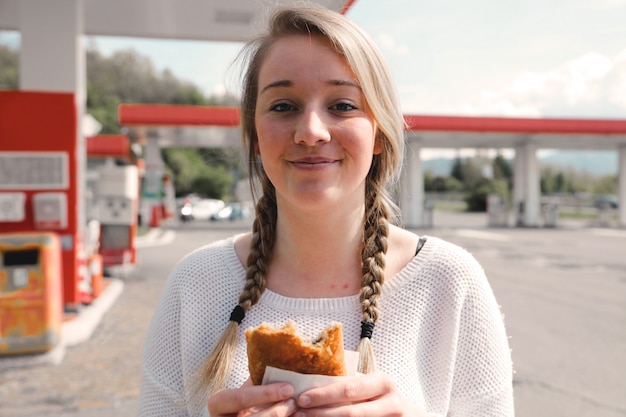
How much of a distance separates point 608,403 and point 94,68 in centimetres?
7033

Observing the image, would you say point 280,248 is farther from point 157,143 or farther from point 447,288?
point 157,143

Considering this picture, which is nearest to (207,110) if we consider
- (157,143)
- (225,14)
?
(157,143)

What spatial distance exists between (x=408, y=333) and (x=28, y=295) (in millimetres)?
5330

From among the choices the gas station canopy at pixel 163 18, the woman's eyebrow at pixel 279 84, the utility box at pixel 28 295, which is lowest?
the utility box at pixel 28 295

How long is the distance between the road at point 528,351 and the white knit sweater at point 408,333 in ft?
11.0

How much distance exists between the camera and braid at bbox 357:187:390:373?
148 centimetres

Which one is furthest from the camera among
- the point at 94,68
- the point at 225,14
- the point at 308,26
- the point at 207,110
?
the point at 94,68

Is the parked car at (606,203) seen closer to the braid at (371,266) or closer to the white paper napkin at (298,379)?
the braid at (371,266)

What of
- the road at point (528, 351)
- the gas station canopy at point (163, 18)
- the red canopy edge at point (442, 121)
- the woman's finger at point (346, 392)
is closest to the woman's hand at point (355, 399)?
the woman's finger at point (346, 392)

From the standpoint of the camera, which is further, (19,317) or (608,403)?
(19,317)

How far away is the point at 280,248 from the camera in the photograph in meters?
1.74

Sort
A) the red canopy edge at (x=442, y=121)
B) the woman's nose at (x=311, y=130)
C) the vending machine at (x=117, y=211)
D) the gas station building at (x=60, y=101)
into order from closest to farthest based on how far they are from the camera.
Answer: the woman's nose at (x=311, y=130) → the gas station building at (x=60, y=101) → the vending machine at (x=117, y=211) → the red canopy edge at (x=442, y=121)

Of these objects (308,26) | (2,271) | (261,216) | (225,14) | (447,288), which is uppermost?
(225,14)

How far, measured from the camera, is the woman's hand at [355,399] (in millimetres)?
1172
